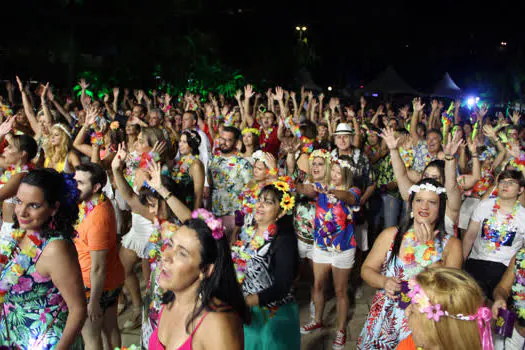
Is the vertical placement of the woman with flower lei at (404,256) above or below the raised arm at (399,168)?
below

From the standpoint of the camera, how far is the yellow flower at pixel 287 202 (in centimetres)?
309

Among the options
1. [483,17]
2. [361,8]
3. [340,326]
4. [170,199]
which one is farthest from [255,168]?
[483,17]

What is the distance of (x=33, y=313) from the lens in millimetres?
2068

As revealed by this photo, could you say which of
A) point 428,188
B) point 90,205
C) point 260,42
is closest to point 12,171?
point 90,205

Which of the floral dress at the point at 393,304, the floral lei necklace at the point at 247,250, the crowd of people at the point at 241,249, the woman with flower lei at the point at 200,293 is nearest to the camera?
the woman with flower lei at the point at 200,293

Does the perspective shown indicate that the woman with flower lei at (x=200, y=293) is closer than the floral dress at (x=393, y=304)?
Yes

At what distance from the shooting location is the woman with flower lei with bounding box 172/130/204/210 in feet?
14.2

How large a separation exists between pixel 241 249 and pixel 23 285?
A: 1.37m

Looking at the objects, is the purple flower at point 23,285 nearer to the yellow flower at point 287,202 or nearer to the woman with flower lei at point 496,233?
the yellow flower at point 287,202

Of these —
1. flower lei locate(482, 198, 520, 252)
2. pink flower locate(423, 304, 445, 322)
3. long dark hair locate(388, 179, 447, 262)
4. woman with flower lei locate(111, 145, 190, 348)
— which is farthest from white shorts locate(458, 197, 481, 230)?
pink flower locate(423, 304, 445, 322)

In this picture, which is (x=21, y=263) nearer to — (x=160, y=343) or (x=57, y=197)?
(x=57, y=197)

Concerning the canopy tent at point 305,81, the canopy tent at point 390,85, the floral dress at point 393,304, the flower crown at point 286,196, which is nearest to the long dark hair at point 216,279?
the floral dress at point 393,304

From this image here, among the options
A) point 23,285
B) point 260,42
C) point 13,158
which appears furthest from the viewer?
point 260,42

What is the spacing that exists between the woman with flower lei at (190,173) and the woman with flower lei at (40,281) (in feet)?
6.89
